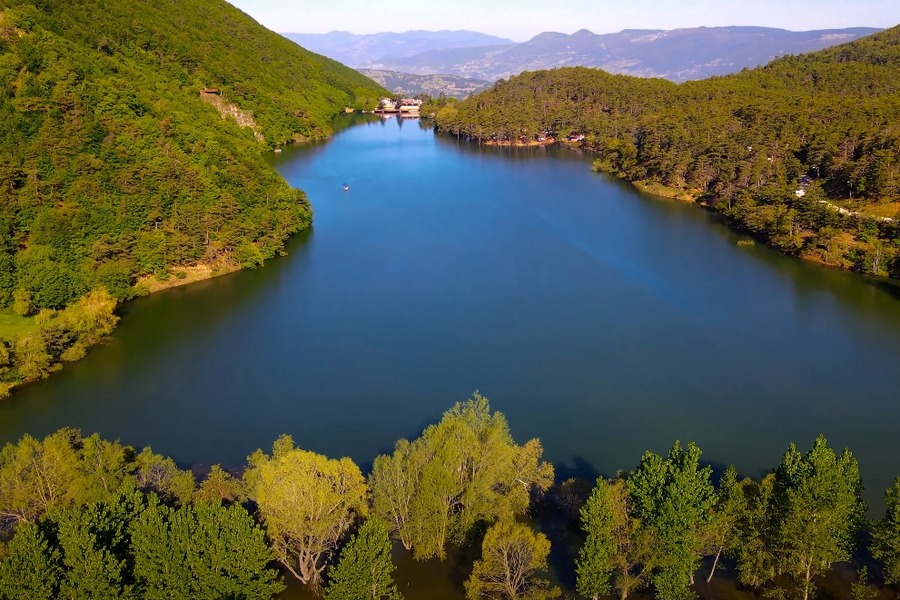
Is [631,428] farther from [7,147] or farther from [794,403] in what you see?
[7,147]

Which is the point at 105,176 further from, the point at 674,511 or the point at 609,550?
the point at 674,511

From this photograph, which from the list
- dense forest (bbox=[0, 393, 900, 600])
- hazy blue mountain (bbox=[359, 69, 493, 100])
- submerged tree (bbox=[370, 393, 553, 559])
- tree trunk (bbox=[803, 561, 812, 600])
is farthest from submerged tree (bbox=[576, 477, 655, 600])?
hazy blue mountain (bbox=[359, 69, 493, 100])

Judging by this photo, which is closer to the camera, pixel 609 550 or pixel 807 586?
pixel 609 550

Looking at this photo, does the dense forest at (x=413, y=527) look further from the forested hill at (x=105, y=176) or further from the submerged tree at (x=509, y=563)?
the forested hill at (x=105, y=176)

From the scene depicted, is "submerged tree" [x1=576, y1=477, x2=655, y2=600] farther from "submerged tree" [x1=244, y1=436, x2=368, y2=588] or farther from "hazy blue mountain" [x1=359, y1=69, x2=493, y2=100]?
"hazy blue mountain" [x1=359, y1=69, x2=493, y2=100]

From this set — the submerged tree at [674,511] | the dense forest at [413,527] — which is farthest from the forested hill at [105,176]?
the submerged tree at [674,511]

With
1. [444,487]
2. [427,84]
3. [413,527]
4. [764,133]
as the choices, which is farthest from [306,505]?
[427,84]

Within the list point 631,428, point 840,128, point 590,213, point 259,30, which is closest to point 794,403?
point 631,428
